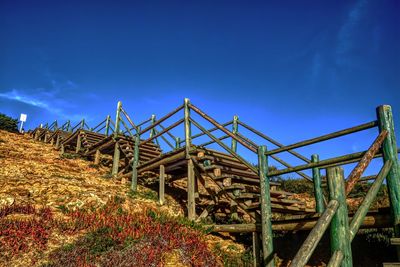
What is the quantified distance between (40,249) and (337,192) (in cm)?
694

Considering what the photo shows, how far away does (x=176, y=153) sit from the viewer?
38.2 ft

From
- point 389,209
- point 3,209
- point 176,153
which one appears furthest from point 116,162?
point 389,209

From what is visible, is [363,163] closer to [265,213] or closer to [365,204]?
[365,204]

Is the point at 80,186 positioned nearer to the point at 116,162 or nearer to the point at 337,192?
the point at 116,162

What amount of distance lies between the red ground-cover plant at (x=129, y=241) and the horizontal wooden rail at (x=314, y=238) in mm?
4635

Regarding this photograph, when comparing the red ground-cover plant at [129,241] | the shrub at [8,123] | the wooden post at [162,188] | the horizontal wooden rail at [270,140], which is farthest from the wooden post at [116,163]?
the shrub at [8,123]

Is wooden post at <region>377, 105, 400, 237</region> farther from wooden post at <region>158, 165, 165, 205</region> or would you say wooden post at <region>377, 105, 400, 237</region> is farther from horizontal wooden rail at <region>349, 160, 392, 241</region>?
wooden post at <region>158, 165, 165, 205</region>

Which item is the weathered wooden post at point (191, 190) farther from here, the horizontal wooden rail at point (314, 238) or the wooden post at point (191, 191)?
the horizontal wooden rail at point (314, 238)

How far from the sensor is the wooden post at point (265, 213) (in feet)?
23.3

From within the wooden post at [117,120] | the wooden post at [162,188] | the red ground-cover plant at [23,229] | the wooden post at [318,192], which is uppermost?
the wooden post at [117,120]

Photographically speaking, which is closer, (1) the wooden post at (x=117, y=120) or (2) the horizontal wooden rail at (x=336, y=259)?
(2) the horizontal wooden rail at (x=336, y=259)

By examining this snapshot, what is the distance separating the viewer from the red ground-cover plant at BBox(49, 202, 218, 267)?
7555 millimetres

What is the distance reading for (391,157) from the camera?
5590 mm

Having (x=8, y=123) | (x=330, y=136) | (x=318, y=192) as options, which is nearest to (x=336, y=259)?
(x=330, y=136)
